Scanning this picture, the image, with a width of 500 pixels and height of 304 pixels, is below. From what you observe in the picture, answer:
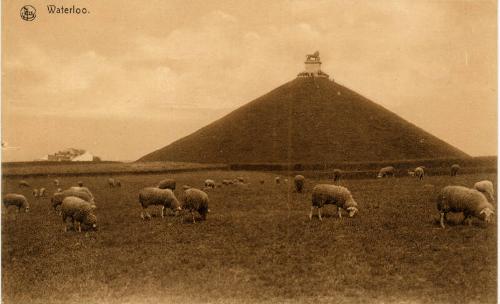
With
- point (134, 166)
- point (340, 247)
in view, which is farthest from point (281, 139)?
point (340, 247)

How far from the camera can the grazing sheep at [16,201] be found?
14.4 meters

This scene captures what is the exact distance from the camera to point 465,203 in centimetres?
1327

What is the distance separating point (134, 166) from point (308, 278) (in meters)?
12.1

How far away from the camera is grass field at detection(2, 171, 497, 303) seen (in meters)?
11.4

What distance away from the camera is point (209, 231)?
13812 millimetres

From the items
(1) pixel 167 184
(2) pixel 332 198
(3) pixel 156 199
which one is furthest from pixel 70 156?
(2) pixel 332 198

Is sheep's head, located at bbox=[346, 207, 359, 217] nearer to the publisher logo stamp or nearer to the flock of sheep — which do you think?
the flock of sheep

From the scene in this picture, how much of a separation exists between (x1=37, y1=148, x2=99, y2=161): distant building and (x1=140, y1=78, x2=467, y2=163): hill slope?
19695mm

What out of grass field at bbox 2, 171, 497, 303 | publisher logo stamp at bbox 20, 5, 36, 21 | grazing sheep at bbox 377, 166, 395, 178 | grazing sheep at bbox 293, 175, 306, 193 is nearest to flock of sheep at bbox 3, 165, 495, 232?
grass field at bbox 2, 171, 497, 303

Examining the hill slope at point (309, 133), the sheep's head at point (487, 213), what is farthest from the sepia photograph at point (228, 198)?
the hill slope at point (309, 133)

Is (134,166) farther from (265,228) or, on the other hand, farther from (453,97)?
(453,97)

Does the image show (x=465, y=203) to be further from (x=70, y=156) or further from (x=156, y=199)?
(x=70, y=156)

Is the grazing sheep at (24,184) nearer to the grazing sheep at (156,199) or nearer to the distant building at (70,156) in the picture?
the distant building at (70,156)

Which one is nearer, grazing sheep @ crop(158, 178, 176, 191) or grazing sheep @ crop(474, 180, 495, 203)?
grazing sheep @ crop(474, 180, 495, 203)
